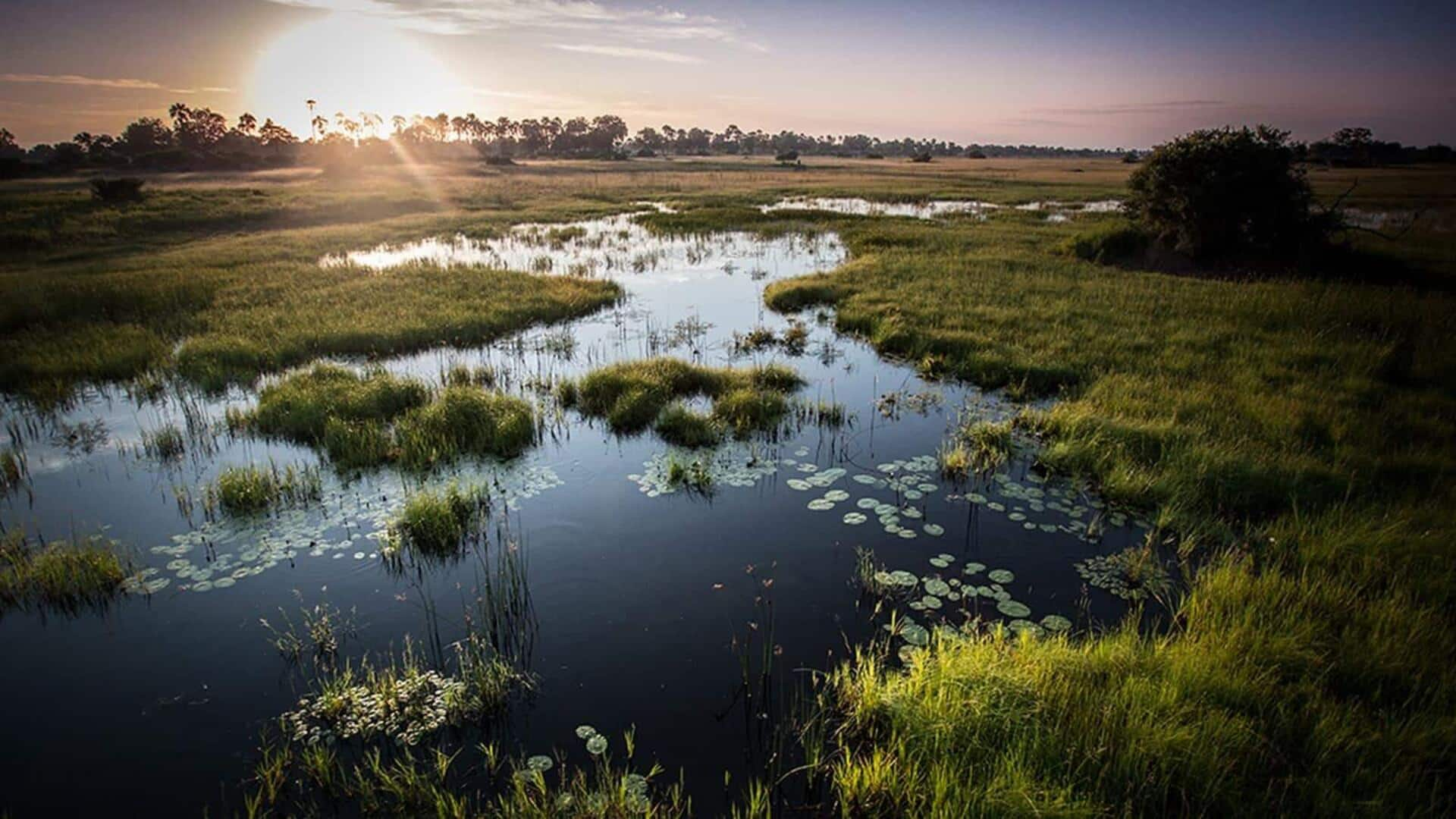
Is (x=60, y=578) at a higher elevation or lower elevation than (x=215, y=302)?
lower

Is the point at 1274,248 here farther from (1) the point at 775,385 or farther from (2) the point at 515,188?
(2) the point at 515,188

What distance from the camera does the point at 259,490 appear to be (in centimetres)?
815

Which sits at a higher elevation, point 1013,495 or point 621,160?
point 621,160

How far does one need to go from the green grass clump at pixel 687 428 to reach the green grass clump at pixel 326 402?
4.34m

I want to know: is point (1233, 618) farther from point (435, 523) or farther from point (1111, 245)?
point (1111, 245)

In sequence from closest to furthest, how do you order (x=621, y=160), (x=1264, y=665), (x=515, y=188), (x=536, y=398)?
1. (x=1264, y=665)
2. (x=536, y=398)
3. (x=515, y=188)
4. (x=621, y=160)

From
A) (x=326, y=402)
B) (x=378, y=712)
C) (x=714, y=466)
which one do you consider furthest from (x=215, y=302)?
(x=378, y=712)

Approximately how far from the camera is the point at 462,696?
5.09 meters

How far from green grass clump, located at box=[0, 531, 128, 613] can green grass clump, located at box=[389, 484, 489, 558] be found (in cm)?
260

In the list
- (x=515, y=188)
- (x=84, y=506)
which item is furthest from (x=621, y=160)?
(x=84, y=506)

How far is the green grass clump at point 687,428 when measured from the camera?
1005 cm

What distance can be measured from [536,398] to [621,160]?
4562 inches

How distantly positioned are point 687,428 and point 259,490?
578 centimetres

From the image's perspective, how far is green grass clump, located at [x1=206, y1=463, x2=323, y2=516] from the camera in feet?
26.4
